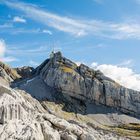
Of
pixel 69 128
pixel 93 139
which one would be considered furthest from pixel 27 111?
pixel 93 139

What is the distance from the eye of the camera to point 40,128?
92188mm

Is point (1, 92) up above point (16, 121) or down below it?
above

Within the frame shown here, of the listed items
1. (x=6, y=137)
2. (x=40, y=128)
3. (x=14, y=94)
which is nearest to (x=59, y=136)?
(x=40, y=128)

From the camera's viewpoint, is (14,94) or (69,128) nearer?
(69,128)

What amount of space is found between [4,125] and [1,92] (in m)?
14.5

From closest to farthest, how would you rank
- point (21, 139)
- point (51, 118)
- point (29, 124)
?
point (21, 139), point (29, 124), point (51, 118)

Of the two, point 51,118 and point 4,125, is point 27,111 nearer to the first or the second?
point 51,118

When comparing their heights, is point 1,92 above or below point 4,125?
above

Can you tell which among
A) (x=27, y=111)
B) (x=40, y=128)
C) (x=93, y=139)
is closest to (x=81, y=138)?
(x=93, y=139)

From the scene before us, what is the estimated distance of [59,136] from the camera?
9169 cm

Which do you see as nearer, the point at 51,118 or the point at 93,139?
the point at 93,139

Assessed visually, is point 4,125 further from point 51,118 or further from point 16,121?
point 51,118

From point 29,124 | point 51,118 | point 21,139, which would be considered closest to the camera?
point 21,139

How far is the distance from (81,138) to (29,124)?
11640 mm
